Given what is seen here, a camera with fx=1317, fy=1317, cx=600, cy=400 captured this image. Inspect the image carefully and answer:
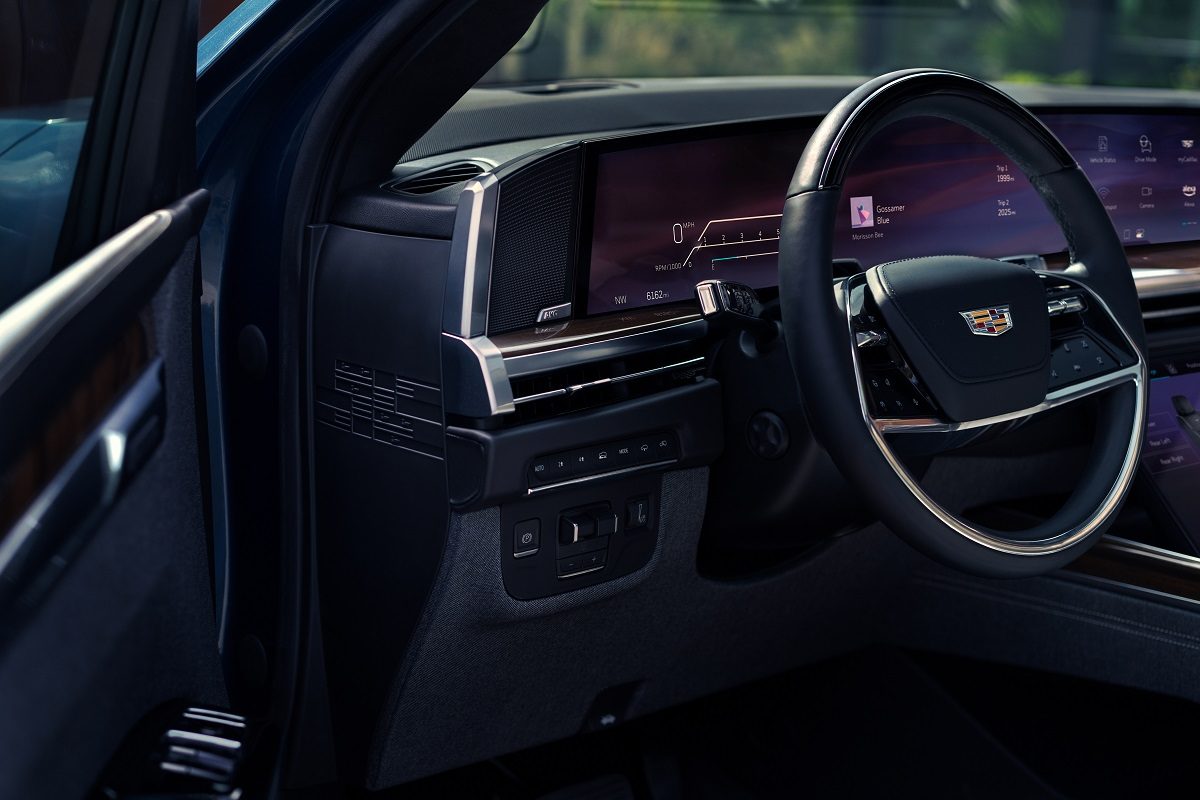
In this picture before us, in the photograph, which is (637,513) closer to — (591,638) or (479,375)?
(591,638)

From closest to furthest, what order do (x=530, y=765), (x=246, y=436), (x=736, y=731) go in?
(x=246, y=436), (x=530, y=765), (x=736, y=731)

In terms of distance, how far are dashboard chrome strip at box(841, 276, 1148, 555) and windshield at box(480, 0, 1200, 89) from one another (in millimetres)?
7462

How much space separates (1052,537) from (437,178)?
31.8 inches

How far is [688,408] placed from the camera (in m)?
1.56

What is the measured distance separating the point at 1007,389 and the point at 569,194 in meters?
0.52

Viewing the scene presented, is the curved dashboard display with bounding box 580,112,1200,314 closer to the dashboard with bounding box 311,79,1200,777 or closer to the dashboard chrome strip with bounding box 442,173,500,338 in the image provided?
→ the dashboard with bounding box 311,79,1200,777

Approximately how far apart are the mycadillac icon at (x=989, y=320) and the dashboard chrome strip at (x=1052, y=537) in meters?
0.12

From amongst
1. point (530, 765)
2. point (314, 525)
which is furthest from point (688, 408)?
point (530, 765)

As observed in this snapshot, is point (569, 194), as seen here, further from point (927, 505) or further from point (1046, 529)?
point (1046, 529)

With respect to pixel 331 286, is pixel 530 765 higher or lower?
lower

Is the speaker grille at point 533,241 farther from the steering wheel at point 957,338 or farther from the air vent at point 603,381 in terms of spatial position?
the steering wheel at point 957,338

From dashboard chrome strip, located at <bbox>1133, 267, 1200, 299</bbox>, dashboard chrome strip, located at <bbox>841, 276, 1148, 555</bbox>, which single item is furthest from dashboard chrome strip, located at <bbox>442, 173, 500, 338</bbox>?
dashboard chrome strip, located at <bbox>1133, 267, 1200, 299</bbox>

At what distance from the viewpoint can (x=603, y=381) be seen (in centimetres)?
148

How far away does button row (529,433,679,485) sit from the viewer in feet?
4.84
